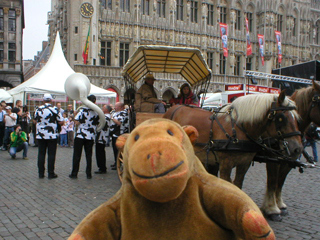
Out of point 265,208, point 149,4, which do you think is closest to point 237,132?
point 265,208

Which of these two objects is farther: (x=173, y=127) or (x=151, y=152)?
(x=173, y=127)

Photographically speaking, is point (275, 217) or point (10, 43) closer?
point (275, 217)

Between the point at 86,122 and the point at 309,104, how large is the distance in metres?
4.22

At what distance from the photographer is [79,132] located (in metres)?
6.68

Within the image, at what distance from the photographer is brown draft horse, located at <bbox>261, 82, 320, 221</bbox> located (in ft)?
13.4

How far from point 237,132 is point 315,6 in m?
36.6

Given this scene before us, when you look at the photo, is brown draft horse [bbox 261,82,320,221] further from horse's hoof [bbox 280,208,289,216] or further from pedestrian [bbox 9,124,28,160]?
pedestrian [bbox 9,124,28,160]

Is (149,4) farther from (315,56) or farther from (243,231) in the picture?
(243,231)

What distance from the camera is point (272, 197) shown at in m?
4.12

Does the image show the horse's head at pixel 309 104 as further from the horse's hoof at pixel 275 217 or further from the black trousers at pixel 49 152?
the black trousers at pixel 49 152

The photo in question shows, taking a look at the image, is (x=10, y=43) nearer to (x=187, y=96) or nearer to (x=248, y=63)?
(x=248, y=63)

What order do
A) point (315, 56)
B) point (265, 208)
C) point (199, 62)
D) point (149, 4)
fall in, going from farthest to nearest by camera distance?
point (315, 56) → point (149, 4) → point (199, 62) → point (265, 208)

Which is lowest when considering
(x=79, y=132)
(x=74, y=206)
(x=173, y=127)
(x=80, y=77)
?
(x=74, y=206)

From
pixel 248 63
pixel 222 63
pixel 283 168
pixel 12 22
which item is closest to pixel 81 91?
pixel 283 168
